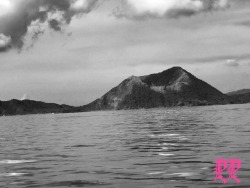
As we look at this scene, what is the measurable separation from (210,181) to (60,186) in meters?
6.81

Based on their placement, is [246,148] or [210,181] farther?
[246,148]

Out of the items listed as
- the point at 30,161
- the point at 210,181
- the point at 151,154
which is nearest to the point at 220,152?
the point at 151,154

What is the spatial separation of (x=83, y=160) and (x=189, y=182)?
10.6m

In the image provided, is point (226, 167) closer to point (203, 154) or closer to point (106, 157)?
point (203, 154)

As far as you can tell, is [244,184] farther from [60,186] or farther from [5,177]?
[5,177]

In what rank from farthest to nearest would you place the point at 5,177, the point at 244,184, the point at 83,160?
1. the point at 83,160
2. the point at 5,177
3. the point at 244,184

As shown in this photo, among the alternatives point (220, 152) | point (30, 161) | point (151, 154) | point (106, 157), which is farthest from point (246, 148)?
point (30, 161)

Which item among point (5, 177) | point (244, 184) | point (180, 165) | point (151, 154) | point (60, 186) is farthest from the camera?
point (151, 154)

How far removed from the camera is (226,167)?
20703 millimetres

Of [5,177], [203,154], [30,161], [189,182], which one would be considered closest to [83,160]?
[30,161]

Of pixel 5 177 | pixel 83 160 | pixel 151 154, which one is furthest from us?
pixel 151 154

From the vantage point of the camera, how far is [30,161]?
26.7m

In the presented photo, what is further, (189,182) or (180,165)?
(180,165)

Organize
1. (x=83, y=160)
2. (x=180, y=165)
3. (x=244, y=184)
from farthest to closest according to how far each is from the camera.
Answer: (x=83, y=160) → (x=180, y=165) → (x=244, y=184)
